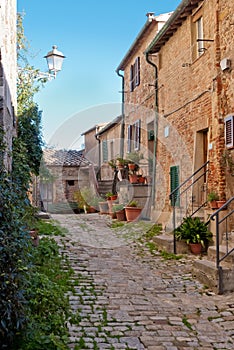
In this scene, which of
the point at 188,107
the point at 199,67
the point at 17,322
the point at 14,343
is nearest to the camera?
the point at 17,322

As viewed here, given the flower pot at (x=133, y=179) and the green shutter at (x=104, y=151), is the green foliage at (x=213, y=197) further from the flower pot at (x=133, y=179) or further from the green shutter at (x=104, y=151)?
the green shutter at (x=104, y=151)

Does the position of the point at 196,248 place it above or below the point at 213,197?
below

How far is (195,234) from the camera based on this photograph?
778cm

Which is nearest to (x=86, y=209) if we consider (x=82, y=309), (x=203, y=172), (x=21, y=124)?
(x=21, y=124)

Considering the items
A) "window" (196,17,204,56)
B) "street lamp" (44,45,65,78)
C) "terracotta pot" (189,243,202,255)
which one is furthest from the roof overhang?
"terracotta pot" (189,243,202,255)

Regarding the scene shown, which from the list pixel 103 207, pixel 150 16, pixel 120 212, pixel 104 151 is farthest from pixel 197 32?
pixel 104 151

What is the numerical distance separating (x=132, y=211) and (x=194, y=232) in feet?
14.4

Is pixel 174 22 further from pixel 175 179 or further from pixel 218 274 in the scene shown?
pixel 218 274

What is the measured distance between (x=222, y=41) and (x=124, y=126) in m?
9.20

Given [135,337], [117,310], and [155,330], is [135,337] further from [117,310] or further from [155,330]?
[117,310]

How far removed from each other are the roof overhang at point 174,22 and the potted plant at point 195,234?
4.97 m

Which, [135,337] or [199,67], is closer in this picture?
[135,337]

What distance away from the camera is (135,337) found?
151 inches

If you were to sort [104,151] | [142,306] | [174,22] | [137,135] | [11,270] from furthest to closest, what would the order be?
[104,151]
[137,135]
[174,22]
[142,306]
[11,270]
